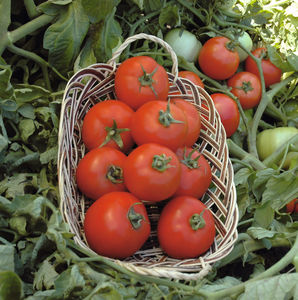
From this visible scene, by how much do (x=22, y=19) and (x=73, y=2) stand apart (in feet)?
0.63

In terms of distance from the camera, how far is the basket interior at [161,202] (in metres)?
0.93

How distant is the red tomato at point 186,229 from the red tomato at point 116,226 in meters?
0.06

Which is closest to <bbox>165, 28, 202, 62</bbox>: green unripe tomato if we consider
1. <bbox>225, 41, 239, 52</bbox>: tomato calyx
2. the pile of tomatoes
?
the pile of tomatoes

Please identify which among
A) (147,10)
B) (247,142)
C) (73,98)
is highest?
(147,10)

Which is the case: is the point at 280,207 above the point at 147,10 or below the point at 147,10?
below

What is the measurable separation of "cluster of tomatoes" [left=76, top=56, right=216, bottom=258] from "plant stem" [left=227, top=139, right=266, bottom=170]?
1.06 ft

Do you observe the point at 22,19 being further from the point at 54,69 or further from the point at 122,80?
the point at 122,80

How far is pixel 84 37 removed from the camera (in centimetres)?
A: 122

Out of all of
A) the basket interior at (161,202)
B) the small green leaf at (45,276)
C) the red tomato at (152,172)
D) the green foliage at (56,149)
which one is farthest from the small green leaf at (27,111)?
the small green leaf at (45,276)

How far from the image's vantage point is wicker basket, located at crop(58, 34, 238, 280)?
903 mm

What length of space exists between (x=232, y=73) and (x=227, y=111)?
0.22 meters

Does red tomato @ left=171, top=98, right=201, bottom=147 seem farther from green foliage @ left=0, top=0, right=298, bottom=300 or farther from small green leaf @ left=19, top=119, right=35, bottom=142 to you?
small green leaf @ left=19, top=119, right=35, bottom=142

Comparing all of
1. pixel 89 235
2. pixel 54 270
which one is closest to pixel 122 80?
pixel 89 235

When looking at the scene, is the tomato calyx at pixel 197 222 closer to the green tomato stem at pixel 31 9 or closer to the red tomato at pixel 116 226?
the red tomato at pixel 116 226
